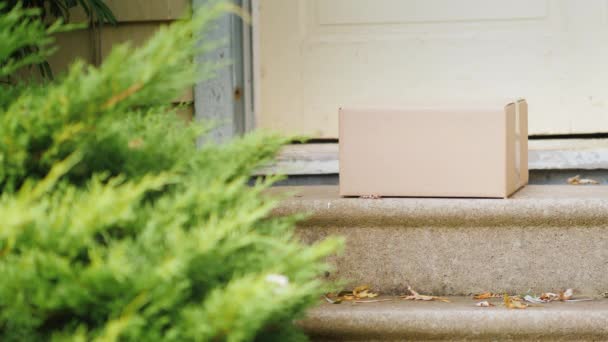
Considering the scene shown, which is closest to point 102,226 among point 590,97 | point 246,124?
point 246,124

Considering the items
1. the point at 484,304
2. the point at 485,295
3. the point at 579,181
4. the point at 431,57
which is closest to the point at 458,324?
the point at 484,304

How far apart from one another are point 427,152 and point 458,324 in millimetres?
414

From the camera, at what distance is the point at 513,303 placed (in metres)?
1.93

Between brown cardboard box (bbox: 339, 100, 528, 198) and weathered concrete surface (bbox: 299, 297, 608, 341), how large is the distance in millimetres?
305

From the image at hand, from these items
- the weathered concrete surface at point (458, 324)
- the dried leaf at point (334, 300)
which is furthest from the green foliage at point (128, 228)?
the dried leaf at point (334, 300)

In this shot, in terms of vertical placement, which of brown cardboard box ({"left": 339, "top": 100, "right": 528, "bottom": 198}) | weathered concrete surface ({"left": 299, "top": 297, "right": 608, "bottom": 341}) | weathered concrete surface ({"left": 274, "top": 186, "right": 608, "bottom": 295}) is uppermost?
brown cardboard box ({"left": 339, "top": 100, "right": 528, "bottom": 198})

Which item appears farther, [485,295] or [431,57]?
[431,57]

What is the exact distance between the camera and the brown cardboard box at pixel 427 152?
2.00m

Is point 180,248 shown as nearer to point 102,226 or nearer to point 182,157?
point 102,226

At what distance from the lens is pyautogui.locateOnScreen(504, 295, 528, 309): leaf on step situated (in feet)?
6.23

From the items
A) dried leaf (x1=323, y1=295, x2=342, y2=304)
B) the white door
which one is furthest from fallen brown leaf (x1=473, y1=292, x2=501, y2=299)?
the white door

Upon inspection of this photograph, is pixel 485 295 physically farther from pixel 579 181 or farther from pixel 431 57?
pixel 431 57

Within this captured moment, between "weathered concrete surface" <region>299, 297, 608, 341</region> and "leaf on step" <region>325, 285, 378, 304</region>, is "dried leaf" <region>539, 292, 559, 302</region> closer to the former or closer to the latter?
"weathered concrete surface" <region>299, 297, 608, 341</region>

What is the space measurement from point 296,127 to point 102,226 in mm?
1844
